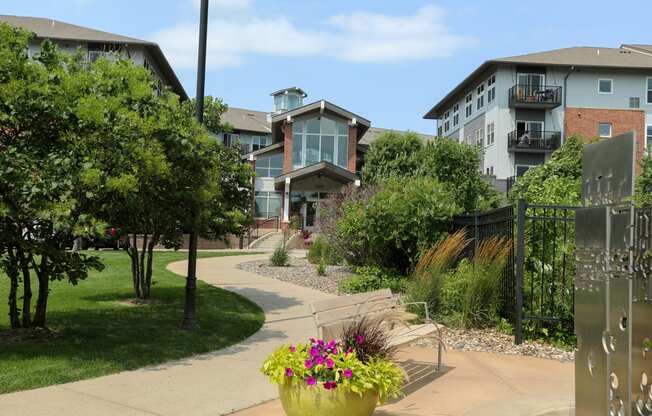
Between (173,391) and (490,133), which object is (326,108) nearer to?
(490,133)

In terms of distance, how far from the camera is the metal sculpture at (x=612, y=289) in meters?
3.88

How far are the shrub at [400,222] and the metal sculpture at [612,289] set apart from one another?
9.48 metres

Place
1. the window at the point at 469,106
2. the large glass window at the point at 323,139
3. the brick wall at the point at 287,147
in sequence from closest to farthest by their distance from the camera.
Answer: the large glass window at the point at 323,139, the brick wall at the point at 287,147, the window at the point at 469,106

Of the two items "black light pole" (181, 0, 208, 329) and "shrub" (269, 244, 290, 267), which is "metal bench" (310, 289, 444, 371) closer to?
"black light pole" (181, 0, 208, 329)

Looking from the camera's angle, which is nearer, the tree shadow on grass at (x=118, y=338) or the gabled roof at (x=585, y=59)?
the tree shadow on grass at (x=118, y=338)

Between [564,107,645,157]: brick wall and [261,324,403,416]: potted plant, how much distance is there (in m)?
39.6

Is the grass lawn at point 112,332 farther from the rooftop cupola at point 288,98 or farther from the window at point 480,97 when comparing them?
the rooftop cupola at point 288,98

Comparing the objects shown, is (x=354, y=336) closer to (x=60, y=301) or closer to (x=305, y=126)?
(x=60, y=301)

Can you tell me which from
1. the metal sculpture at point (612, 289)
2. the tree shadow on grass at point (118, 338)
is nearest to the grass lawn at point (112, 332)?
the tree shadow on grass at point (118, 338)

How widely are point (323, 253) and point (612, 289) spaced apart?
15.5 metres

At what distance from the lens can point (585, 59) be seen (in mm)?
42312

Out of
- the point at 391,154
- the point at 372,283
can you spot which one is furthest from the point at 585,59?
the point at 372,283

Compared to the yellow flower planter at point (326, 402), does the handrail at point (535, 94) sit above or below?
above

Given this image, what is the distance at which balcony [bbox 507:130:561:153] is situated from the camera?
4097 centimetres
